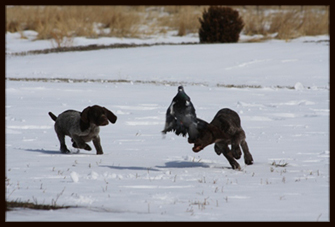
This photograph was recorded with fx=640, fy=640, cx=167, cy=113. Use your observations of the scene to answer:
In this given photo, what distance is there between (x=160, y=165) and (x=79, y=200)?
2426 millimetres

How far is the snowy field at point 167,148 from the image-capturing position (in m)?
5.95

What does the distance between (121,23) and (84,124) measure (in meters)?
29.4

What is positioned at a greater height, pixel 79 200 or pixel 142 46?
pixel 79 200

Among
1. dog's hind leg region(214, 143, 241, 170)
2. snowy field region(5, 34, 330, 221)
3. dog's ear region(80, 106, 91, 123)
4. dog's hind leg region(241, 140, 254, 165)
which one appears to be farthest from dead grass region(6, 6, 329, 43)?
dog's hind leg region(214, 143, 241, 170)

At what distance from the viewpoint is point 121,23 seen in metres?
37.6

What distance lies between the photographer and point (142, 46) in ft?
101

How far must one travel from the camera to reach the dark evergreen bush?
3014 cm

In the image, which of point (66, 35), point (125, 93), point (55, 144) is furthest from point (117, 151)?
point (66, 35)

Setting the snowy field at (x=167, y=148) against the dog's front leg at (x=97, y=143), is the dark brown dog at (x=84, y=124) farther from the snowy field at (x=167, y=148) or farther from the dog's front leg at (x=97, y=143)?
the snowy field at (x=167, y=148)

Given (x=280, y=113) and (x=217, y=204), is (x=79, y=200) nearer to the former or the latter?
(x=217, y=204)

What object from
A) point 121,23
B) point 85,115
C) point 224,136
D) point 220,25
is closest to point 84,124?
point 85,115

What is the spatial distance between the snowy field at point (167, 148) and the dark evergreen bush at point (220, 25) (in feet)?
17.6

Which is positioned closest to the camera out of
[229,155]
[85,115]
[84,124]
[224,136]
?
[224,136]

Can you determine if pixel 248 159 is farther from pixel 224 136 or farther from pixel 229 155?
pixel 224 136
